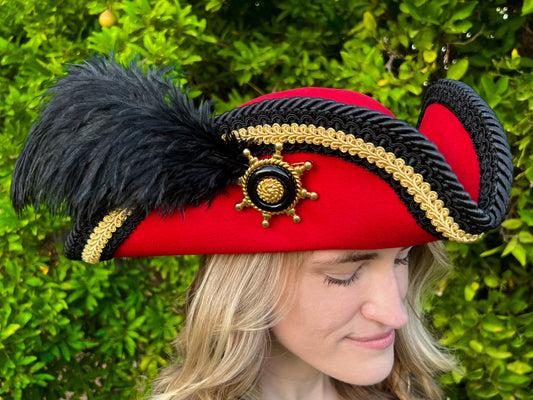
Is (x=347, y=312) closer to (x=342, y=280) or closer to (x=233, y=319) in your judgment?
(x=342, y=280)

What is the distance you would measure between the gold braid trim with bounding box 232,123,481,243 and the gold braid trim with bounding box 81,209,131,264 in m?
0.41

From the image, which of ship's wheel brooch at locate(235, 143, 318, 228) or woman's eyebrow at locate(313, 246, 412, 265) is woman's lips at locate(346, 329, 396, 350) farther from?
ship's wheel brooch at locate(235, 143, 318, 228)

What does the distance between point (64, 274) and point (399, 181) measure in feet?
4.49

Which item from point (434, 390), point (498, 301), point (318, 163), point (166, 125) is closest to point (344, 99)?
point (318, 163)

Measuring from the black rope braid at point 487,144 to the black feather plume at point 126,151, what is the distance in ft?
1.53

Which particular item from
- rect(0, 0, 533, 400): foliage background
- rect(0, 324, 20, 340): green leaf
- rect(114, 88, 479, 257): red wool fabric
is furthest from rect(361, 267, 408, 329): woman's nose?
rect(0, 324, 20, 340): green leaf

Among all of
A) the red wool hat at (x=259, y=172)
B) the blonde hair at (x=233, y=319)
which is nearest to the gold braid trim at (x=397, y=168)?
the red wool hat at (x=259, y=172)

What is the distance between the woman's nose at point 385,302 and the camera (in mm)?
1245

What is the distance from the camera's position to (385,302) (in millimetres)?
1243

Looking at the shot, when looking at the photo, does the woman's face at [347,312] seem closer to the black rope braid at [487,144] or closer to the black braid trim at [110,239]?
the black rope braid at [487,144]

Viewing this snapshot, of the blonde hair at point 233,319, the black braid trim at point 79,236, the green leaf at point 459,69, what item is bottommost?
the blonde hair at point 233,319

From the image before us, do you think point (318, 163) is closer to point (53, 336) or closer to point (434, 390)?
point (434, 390)

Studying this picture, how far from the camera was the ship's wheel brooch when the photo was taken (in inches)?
43.4

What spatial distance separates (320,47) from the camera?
2.23 meters
